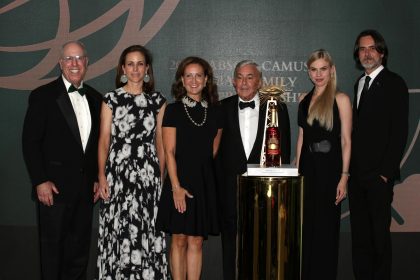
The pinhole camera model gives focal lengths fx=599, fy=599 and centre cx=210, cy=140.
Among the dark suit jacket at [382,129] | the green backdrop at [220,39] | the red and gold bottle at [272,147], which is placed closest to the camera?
the red and gold bottle at [272,147]

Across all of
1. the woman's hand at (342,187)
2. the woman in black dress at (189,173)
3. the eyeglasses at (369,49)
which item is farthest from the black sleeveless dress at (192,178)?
the eyeglasses at (369,49)

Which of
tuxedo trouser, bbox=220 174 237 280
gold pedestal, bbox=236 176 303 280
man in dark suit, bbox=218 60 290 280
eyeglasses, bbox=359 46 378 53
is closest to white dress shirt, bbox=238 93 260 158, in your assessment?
man in dark suit, bbox=218 60 290 280

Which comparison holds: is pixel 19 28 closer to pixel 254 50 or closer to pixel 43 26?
pixel 43 26

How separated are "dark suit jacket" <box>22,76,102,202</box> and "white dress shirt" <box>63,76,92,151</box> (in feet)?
0.10

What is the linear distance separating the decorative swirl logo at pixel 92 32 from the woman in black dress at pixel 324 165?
8.25 feet

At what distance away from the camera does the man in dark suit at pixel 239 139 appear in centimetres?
429

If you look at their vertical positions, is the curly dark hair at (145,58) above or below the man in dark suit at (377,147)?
above

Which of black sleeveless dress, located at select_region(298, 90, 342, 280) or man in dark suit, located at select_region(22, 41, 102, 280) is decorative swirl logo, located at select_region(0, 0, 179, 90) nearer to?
man in dark suit, located at select_region(22, 41, 102, 280)

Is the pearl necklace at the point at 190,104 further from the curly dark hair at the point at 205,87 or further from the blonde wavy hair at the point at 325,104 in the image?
the blonde wavy hair at the point at 325,104

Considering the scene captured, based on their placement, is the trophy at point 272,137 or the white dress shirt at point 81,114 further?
the white dress shirt at point 81,114

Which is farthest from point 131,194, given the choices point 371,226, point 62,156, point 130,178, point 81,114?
point 371,226

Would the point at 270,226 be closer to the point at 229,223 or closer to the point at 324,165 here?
the point at 229,223

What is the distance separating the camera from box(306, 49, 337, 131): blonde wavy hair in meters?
4.27

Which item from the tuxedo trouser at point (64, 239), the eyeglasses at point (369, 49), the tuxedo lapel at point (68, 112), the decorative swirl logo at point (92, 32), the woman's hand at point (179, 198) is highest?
the decorative swirl logo at point (92, 32)
